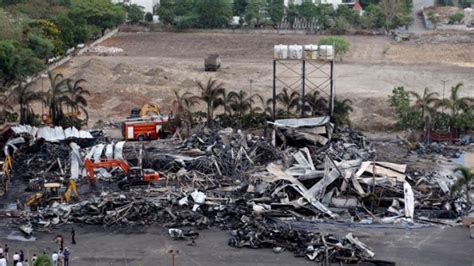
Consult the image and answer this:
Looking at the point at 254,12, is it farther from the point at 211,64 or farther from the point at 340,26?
the point at 211,64

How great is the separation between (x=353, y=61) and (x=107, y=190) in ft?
145

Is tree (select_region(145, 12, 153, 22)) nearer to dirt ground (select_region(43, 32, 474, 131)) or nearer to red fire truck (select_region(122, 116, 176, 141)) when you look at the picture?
dirt ground (select_region(43, 32, 474, 131))

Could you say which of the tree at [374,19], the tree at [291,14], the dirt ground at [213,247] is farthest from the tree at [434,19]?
the dirt ground at [213,247]

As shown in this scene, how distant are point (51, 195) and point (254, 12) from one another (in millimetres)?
68131

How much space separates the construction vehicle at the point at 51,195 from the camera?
32.0m

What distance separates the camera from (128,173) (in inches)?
1373

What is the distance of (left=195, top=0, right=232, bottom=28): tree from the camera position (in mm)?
96312

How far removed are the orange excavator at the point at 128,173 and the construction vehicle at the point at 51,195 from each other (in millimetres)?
1316

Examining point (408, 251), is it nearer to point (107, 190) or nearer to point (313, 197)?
point (313, 197)

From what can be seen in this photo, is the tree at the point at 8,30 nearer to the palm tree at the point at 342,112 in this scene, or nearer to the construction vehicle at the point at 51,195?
the palm tree at the point at 342,112

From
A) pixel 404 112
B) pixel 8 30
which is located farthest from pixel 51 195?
pixel 8 30

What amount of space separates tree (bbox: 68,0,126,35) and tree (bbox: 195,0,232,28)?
9.91 metres

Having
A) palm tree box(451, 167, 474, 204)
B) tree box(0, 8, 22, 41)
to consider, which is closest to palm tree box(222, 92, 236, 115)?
palm tree box(451, 167, 474, 204)

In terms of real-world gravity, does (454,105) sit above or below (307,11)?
below
